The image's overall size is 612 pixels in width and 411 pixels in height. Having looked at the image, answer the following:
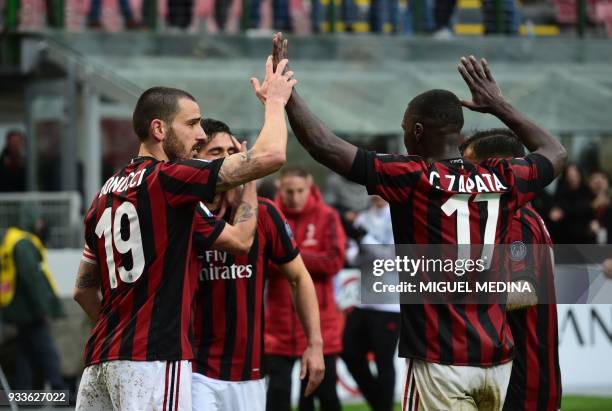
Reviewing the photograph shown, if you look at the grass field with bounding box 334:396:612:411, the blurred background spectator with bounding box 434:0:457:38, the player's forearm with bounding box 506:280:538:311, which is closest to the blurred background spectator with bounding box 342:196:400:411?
the grass field with bounding box 334:396:612:411

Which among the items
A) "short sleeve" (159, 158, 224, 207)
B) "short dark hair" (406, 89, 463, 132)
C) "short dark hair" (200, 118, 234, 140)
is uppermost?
"short dark hair" (200, 118, 234, 140)

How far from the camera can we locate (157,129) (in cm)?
543

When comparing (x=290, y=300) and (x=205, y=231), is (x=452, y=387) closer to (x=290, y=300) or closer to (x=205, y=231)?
(x=205, y=231)

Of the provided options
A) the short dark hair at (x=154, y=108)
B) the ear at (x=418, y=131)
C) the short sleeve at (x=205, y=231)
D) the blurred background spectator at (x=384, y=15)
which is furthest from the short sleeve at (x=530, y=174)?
the blurred background spectator at (x=384, y=15)

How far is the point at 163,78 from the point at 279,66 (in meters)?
10.3

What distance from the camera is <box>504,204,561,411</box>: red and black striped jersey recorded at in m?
6.02

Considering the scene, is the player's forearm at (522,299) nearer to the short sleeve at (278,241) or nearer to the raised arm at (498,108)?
the raised arm at (498,108)

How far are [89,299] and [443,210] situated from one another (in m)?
1.88

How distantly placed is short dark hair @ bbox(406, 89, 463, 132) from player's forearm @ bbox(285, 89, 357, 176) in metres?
0.37

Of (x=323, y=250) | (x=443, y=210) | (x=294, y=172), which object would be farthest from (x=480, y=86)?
(x=323, y=250)

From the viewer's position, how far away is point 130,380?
203 inches

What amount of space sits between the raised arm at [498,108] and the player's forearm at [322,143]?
705 mm

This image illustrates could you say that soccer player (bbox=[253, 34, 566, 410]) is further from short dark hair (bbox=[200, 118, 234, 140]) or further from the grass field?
the grass field

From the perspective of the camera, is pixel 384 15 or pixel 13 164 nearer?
pixel 13 164
